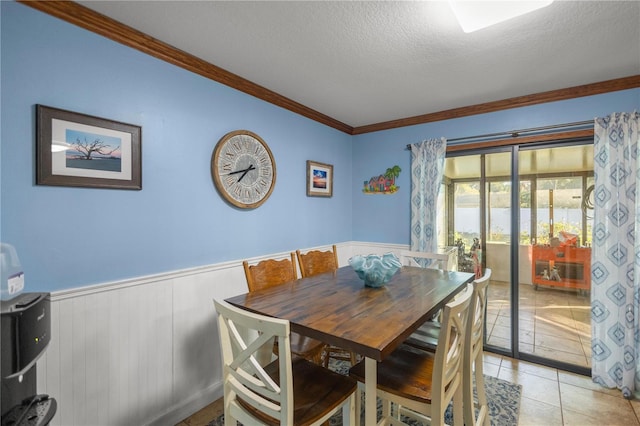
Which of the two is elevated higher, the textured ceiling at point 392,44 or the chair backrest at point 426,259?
the textured ceiling at point 392,44

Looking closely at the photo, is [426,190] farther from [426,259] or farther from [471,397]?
[471,397]

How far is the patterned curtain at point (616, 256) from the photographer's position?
2271mm

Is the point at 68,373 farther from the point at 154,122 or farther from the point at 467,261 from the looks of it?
the point at 467,261

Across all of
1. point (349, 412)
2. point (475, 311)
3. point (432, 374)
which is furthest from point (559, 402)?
A: point (349, 412)

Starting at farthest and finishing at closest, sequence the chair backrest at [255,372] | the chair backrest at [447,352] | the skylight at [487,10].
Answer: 1. the skylight at [487,10]
2. the chair backrest at [447,352]
3. the chair backrest at [255,372]

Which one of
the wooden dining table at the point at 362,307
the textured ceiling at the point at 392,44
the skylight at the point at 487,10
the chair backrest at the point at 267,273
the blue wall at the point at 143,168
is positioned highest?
the textured ceiling at the point at 392,44

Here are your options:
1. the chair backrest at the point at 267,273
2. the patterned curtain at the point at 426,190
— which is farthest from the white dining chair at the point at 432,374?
the patterned curtain at the point at 426,190

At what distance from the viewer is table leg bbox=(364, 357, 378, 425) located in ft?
4.13

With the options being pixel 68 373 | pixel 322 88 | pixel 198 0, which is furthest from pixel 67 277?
pixel 322 88

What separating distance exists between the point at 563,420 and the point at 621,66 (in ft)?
8.40

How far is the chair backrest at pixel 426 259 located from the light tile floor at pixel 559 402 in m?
1.01

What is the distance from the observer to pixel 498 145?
9.41ft

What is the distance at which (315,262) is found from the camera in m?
2.66

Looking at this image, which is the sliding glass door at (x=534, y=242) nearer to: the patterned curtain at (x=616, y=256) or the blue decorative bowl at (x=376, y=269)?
the patterned curtain at (x=616, y=256)
